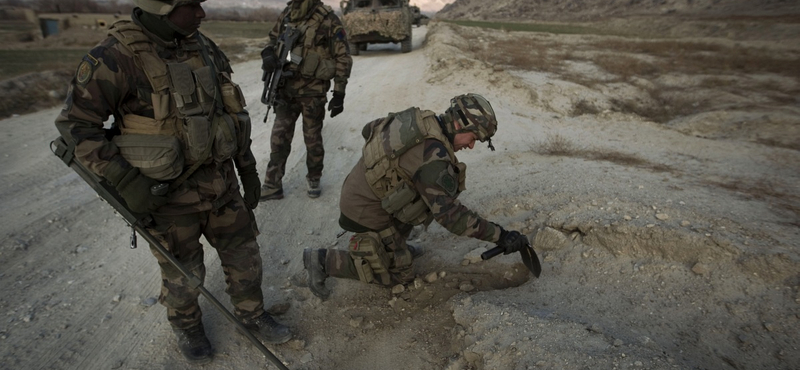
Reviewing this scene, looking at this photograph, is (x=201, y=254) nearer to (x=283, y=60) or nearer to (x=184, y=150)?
(x=184, y=150)

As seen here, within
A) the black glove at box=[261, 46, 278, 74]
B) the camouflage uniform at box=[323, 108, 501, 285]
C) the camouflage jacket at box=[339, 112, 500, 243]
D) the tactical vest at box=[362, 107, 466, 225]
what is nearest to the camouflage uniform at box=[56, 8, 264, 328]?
the camouflage uniform at box=[323, 108, 501, 285]

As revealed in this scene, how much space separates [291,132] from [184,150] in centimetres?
251

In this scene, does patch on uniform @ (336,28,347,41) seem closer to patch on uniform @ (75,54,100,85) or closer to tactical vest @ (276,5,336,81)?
tactical vest @ (276,5,336,81)

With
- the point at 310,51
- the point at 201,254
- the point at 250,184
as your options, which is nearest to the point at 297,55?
the point at 310,51

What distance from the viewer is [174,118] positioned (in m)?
2.38

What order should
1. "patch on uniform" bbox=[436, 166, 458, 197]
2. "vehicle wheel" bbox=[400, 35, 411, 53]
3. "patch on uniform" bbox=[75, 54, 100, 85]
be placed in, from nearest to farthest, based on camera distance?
"patch on uniform" bbox=[75, 54, 100, 85]
"patch on uniform" bbox=[436, 166, 458, 197]
"vehicle wheel" bbox=[400, 35, 411, 53]

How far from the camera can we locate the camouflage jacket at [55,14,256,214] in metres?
2.13

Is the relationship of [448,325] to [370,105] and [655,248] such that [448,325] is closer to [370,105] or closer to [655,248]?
[655,248]

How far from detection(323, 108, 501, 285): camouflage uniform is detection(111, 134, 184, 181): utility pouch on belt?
49.1 inches

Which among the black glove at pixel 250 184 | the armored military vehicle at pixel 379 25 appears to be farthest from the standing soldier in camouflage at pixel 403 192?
the armored military vehicle at pixel 379 25

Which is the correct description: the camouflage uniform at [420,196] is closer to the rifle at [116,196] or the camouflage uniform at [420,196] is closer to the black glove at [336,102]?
the rifle at [116,196]

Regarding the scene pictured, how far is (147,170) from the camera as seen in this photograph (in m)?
2.30

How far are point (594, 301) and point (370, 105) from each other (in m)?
6.11

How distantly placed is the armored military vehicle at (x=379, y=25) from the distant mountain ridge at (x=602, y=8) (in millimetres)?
22423
